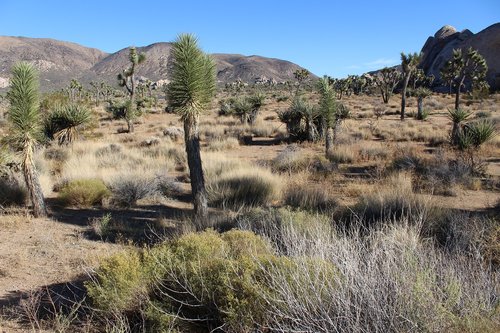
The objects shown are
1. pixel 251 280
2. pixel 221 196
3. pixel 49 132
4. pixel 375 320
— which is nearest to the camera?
pixel 375 320

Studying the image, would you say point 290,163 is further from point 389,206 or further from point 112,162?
point 389,206

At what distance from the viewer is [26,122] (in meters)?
9.38

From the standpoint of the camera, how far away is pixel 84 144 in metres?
19.4

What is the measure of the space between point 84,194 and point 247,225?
18.1ft

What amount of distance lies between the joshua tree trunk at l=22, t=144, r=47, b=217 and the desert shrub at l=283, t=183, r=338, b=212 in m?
5.65

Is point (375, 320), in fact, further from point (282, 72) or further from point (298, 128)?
point (282, 72)

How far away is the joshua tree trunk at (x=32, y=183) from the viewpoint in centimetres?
933

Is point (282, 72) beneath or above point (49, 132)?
above

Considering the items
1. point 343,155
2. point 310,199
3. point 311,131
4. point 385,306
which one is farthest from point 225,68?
point 385,306

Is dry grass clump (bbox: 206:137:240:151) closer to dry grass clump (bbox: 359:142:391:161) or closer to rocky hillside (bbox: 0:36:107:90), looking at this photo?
dry grass clump (bbox: 359:142:391:161)

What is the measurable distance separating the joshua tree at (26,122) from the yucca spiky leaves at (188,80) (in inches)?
127

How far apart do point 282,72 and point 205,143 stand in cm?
17565

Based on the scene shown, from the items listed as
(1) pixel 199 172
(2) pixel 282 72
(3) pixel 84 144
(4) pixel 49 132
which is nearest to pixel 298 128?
(3) pixel 84 144

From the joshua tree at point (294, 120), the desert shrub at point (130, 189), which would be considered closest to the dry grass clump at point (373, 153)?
the joshua tree at point (294, 120)
